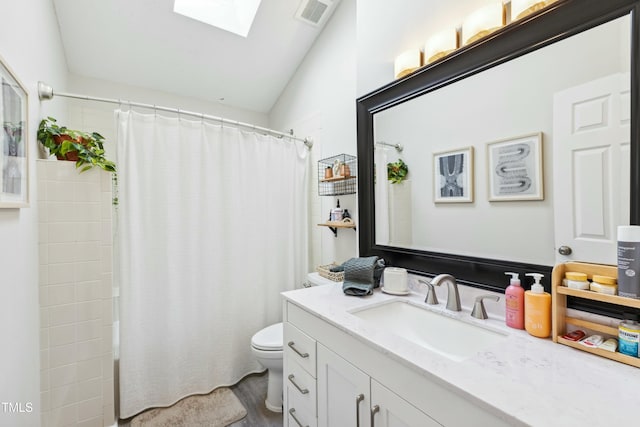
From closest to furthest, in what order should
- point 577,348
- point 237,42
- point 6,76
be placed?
point 577,348
point 6,76
point 237,42

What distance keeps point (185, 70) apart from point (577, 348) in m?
2.89

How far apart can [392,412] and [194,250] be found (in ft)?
5.06

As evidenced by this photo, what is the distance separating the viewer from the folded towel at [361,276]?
1.31m

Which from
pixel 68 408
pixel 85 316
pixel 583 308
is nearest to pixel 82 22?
pixel 85 316

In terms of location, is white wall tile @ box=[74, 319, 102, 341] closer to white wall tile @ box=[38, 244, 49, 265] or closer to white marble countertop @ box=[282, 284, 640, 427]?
white wall tile @ box=[38, 244, 49, 265]

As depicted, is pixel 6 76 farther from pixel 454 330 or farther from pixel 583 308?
pixel 583 308

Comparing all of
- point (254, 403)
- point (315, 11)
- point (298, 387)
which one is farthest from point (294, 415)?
point (315, 11)

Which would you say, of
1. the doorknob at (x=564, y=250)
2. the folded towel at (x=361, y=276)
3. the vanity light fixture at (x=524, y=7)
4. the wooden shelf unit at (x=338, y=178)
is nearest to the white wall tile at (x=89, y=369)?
the folded towel at (x=361, y=276)

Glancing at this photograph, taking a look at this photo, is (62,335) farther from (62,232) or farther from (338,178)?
(338,178)

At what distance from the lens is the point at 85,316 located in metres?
1.52

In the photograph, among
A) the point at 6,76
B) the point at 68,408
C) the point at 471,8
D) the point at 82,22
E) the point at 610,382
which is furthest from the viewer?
the point at 82,22

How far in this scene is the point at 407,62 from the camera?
4.46 feet

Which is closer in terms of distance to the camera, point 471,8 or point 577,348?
point 577,348

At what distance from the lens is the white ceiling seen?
6.28 feet
